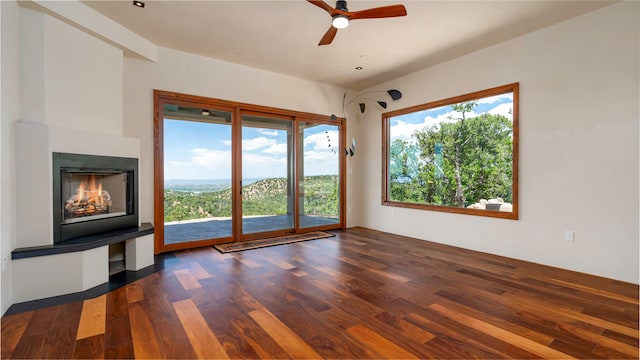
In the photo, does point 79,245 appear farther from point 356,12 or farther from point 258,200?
point 356,12

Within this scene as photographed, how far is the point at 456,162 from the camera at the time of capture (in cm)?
468

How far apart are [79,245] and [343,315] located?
242 cm

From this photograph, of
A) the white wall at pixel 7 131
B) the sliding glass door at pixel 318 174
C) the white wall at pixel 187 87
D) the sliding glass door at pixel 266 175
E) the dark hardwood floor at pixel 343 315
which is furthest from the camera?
the sliding glass door at pixel 318 174

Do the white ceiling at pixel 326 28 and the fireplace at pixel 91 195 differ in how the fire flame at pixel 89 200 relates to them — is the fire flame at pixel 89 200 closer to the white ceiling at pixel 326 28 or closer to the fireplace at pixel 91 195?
the fireplace at pixel 91 195

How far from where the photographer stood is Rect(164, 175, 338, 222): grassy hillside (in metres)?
4.44

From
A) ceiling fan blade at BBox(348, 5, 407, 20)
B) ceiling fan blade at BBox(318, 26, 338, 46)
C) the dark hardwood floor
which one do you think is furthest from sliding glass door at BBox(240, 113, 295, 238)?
ceiling fan blade at BBox(348, 5, 407, 20)

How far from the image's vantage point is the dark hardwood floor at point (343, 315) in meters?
1.88

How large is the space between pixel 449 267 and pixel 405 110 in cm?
290

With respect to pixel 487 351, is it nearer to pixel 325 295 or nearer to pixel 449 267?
pixel 325 295

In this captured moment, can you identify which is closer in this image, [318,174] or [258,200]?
[258,200]

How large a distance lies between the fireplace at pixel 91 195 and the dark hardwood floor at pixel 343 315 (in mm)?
713

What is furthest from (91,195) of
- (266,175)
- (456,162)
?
(456,162)

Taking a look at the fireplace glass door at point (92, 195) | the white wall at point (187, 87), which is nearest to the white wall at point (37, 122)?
the fireplace glass door at point (92, 195)

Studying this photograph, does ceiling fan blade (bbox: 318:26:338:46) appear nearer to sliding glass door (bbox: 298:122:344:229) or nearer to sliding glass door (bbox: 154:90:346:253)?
sliding glass door (bbox: 154:90:346:253)
